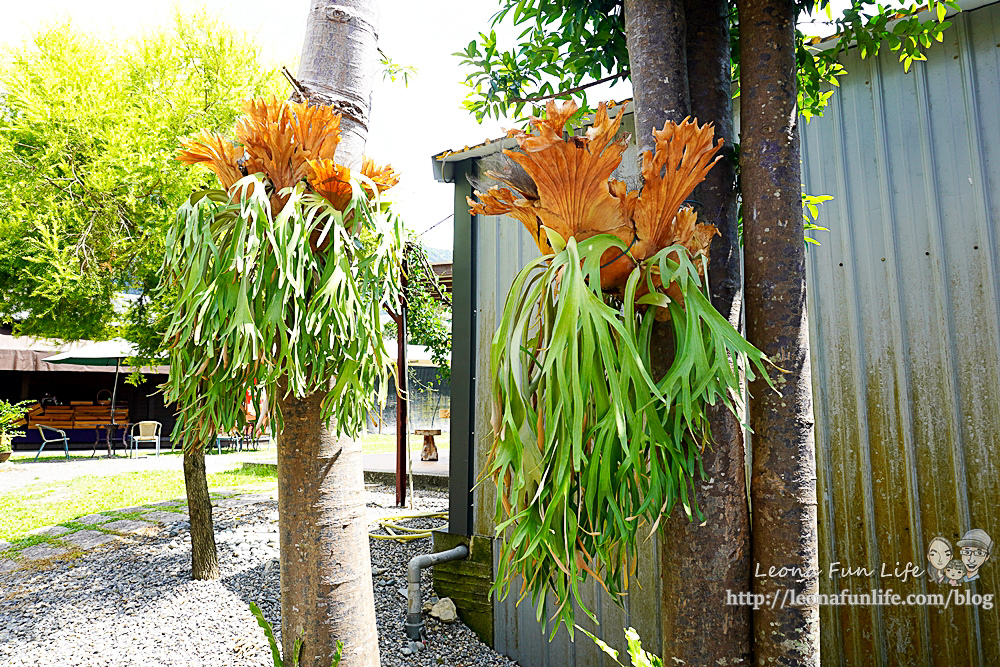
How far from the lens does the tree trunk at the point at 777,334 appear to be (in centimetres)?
86

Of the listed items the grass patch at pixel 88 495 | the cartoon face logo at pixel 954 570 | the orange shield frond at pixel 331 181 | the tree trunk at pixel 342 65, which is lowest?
the grass patch at pixel 88 495

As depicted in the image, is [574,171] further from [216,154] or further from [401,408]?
[401,408]

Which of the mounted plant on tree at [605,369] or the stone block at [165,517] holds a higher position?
the mounted plant on tree at [605,369]

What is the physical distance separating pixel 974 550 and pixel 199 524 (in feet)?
13.7

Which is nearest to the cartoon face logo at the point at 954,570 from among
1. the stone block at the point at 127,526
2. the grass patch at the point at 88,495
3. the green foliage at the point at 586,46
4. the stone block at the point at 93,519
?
the green foliage at the point at 586,46

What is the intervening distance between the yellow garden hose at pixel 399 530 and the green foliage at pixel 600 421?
3.82 m

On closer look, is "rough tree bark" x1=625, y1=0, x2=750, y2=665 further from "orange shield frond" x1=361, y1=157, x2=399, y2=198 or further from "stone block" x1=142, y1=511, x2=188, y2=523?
"stone block" x1=142, y1=511, x2=188, y2=523

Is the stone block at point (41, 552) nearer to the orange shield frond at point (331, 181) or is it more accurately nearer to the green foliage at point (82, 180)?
the green foliage at point (82, 180)

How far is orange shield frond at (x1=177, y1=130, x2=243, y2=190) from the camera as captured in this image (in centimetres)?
135

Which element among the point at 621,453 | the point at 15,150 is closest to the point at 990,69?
the point at 621,453

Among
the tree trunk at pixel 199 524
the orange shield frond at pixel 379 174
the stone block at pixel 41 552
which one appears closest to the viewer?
the orange shield frond at pixel 379 174

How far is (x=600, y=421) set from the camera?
0.79 meters

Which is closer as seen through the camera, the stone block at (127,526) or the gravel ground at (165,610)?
the gravel ground at (165,610)

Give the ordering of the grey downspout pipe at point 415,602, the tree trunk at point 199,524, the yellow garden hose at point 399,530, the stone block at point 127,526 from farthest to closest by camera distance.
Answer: the stone block at point 127,526
the yellow garden hose at point 399,530
the tree trunk at point 199,524
the grey downspout pipe at point 415,602
